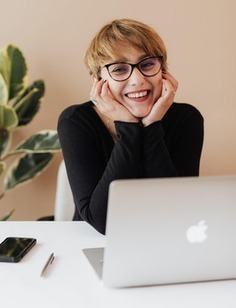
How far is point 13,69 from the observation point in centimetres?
193

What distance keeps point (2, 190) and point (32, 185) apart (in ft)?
0.53

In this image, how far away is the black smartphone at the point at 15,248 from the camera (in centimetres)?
98

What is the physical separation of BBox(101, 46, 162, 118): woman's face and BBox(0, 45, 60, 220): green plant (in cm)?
68

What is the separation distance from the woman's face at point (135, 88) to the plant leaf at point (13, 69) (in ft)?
2.32

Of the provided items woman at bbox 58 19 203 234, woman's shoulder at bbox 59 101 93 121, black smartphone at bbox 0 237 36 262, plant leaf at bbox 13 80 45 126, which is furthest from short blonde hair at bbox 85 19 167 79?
plant leaf at bbox 13 80 45 126

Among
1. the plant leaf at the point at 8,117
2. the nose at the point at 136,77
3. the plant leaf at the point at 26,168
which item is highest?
the nose at the point at 136,77

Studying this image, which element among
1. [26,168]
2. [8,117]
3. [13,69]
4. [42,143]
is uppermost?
[13,69]

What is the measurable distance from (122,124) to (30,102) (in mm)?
887

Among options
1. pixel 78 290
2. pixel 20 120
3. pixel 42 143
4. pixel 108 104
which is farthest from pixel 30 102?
pixel 78 290

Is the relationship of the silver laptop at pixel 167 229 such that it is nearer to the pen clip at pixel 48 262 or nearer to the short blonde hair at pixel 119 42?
the pen clip at pixel 48 262

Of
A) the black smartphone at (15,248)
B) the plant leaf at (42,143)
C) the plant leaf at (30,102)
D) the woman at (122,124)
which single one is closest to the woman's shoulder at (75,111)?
the woman at (122,124)

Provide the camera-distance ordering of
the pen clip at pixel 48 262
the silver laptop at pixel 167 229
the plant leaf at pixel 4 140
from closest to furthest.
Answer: the silver laptop at pixel 167 229 < the pen clip at pixel 48 262 < the plant leaf at pixel 4 140

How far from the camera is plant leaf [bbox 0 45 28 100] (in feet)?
6.21

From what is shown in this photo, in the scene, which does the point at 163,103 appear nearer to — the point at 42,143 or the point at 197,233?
the point at 197,233
